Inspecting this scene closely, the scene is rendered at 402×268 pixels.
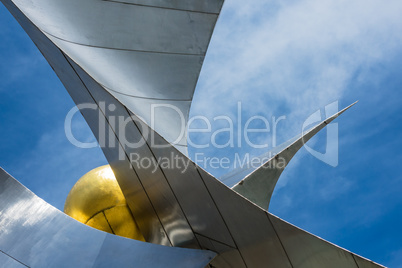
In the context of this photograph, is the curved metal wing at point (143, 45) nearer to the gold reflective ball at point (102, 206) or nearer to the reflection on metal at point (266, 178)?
the gold reflective ball at point (102, 206)

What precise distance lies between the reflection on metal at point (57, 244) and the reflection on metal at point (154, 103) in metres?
0.07

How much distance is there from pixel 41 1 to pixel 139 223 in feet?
15.7

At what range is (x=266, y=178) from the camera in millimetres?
11445

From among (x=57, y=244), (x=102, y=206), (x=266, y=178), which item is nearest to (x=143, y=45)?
(x=102, y=206)

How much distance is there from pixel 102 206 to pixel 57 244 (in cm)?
186

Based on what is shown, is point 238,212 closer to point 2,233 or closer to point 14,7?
point 2,233

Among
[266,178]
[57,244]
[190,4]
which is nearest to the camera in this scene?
[57,244]

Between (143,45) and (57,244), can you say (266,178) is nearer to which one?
(143,45)

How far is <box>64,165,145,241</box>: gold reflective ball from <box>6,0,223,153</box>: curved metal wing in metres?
2.05

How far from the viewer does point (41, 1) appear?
7.65 m

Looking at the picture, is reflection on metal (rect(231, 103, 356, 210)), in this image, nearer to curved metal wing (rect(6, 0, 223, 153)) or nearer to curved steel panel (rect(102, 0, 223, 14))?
curved metal wing (rect(6, 0, 223, 153))

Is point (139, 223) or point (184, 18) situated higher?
point (184, 18)

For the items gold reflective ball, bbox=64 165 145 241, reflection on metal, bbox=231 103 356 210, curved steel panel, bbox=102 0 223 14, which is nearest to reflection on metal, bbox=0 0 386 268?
curved steel panel, bbox=102 0 223 14

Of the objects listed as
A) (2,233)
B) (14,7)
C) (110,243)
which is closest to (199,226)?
(110,243)
